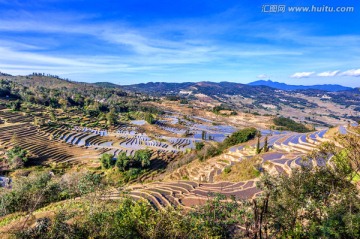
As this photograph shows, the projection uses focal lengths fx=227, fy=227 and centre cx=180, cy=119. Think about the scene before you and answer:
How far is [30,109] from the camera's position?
8956cm

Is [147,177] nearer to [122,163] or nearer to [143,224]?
[122,163]

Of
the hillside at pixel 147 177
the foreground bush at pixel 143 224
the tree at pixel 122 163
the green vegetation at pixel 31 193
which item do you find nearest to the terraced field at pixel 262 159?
the hillside at pixel 147 177

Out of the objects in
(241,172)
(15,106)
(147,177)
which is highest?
→ (15,106)

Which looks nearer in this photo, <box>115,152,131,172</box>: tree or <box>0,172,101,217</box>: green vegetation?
<box>0,172,101,217</box>: green vegetation

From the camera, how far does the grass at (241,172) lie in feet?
89.1

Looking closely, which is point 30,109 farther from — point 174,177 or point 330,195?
point 330,195

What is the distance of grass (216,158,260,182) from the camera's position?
89.1 ft

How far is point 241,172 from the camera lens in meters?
28.4

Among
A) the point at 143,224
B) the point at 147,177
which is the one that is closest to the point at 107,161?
the point at 147,177

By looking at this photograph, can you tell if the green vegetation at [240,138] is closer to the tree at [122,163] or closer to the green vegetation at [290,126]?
the tree at [122,163]

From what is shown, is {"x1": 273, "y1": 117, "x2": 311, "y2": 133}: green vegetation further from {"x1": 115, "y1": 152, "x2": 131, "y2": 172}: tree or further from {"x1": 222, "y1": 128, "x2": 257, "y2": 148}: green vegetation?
{"x1": 115, "y1": 152, "x2": 131, "y2": 172}: tree

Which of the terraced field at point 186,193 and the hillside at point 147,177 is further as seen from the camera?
the terraced field at point 186,193

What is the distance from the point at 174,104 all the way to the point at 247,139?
125 meters

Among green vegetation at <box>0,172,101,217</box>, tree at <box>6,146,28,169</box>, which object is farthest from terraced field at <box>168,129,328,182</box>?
tree at <box>6,146,28,169</box>
